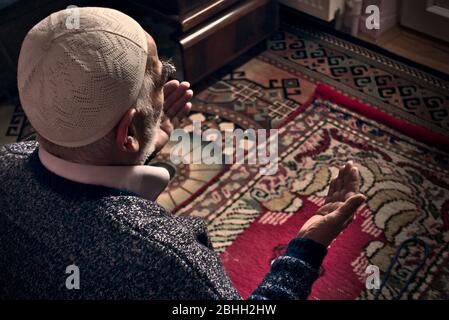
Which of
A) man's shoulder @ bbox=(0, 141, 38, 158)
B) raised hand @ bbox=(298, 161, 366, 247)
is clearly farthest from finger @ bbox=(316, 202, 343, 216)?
man's shoulder @ bbox=(0, 141, 38, 158)

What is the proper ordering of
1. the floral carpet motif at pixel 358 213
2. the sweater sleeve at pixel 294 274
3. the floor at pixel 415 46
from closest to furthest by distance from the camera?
the sweater sleeve at pixel 294 274 → the floral carpet motif at pixel 358 213 → the floor at pixel 415 46

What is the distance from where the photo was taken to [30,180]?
1046mm

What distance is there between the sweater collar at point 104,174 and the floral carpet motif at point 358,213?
932mm

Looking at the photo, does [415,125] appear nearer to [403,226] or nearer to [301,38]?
[403,226]

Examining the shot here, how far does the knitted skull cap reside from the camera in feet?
3.06

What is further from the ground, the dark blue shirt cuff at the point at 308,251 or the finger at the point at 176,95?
the finger at the point at 176,95

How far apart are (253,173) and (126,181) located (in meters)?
1.27

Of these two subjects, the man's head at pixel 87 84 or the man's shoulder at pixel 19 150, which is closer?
the man's head at pixel 87 84

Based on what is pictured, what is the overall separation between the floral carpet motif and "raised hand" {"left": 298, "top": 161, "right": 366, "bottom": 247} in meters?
0.69

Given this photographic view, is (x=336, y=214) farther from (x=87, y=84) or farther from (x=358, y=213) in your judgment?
(x=358, y=213)

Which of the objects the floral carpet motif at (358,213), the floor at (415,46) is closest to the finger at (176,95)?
the floral carpet motif at (358,213)

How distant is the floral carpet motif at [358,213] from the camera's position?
75.4 inches

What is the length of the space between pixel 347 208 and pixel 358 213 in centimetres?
95

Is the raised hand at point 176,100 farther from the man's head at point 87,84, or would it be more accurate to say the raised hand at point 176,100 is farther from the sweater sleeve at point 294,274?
the sweater sleeve at point 294,274
